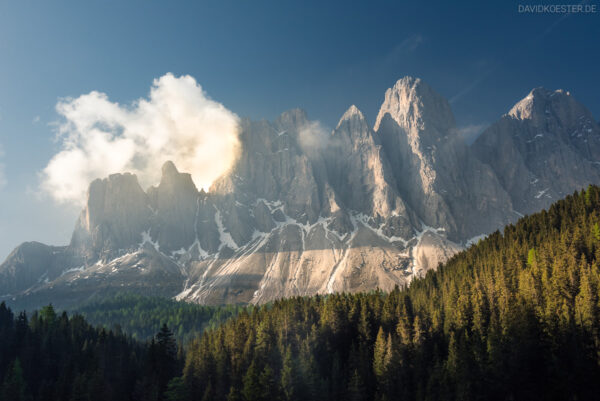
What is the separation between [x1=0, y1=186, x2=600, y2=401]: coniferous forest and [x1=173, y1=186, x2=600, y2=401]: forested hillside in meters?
0.19

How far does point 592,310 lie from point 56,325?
104329 millimetres

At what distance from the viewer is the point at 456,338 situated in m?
63.5

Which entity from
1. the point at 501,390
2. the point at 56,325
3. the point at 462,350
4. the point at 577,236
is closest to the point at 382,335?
the point at 462,350

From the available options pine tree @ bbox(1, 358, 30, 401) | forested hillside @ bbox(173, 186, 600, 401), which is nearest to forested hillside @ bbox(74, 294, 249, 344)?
forested hillside @ bbox(173, 186, 600, 401)

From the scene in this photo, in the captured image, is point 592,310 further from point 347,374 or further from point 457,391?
point 347,374

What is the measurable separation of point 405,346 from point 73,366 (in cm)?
6153

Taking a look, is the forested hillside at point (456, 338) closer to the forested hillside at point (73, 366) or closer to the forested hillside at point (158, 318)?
the forested hillside at point (73, 366)

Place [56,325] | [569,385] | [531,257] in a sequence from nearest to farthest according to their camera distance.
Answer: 1. [569,385]
2. [531,257]
3. [56,325]

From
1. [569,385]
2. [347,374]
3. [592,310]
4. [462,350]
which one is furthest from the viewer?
[347,374]

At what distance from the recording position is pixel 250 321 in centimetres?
8381

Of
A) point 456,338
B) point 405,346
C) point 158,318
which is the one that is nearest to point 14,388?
point 405,346

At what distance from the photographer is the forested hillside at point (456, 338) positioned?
170 feet

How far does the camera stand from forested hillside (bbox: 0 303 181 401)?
64.5 meters

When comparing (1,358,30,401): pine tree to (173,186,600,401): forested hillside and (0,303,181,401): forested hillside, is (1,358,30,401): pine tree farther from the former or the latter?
(173,186,600,401): forested hillside
